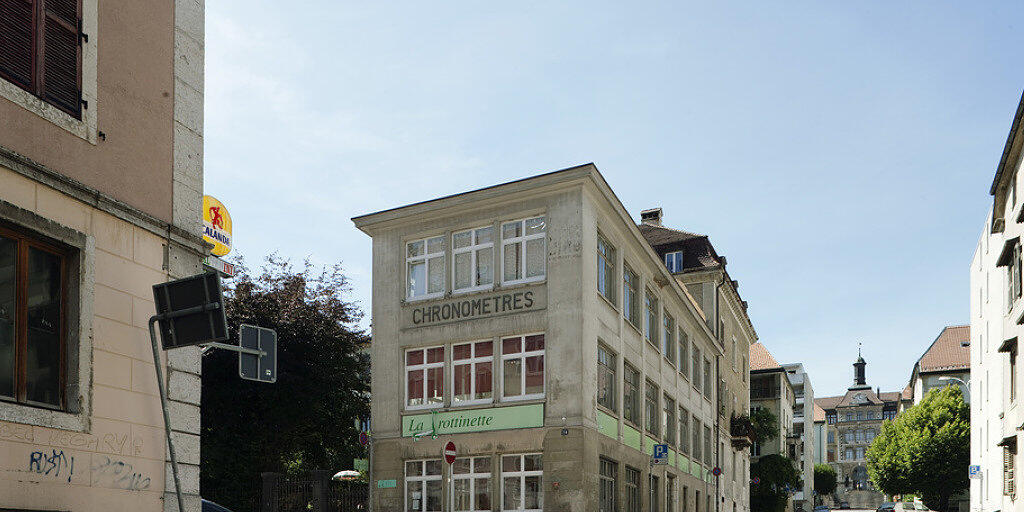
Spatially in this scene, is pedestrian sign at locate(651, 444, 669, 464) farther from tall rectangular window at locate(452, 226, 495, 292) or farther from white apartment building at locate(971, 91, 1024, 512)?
white apartment building at locate(971, 91, 1024, 512)

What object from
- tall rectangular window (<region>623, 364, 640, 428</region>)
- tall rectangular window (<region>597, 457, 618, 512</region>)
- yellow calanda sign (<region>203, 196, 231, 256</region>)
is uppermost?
yellow calanda sign (<region>203, 196, 231, 256</region>)

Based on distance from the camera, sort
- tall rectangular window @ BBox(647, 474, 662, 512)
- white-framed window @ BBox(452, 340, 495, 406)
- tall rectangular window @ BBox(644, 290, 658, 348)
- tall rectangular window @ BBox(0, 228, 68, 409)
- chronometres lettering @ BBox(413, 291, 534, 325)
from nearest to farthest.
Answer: tall rectangular window @ BBox(0, 228, 68, 409) < chronometres lettering @ BBox(413, 291, 534, 325) < white-framed window @ BBox(452, 340, 495, 406) < tall rectangular window @ BBox(647, 474, 662, 512) < tall rectangular window @ BBox(644, 290, 658, 348)

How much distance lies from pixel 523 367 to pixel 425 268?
447 cm

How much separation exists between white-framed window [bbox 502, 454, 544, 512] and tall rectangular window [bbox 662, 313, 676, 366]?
38.3ft

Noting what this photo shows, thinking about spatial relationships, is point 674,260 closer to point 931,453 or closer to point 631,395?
point 631,395

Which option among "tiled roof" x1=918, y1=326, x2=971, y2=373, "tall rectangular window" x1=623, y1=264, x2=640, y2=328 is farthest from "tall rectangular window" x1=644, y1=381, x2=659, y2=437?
"tiled roof" x1=918, y1=326, x2=971, y2=373

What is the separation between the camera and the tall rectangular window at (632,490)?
101 feet

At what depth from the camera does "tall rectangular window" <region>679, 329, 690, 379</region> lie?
40588mm

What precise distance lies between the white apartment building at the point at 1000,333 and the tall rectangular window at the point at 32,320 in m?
25.2

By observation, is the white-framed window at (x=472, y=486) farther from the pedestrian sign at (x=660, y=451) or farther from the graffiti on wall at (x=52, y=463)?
the graffiti on wall at (x=52, y=463)

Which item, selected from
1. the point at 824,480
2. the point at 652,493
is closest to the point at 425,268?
the point at 652,493

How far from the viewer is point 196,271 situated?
10484mm

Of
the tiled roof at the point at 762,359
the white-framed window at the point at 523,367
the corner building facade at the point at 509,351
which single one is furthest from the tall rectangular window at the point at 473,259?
the tiled roof at the point at 762,359

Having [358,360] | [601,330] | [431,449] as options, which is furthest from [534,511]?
[358,360]
